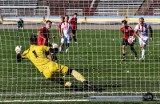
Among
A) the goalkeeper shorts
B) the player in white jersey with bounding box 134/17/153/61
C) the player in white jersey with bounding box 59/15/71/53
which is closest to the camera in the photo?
the goalkeeper shorts

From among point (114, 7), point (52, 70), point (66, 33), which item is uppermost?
point (114, 7)

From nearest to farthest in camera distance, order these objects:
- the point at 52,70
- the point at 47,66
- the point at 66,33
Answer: the point at 52,70
the point at 47,66
the point at 66,33

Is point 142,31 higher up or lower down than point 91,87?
higher up

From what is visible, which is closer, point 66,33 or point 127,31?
point 127,31

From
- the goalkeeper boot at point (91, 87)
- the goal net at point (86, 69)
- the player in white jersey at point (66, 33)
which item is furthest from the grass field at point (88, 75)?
the player in white jersey at point (66, 33)

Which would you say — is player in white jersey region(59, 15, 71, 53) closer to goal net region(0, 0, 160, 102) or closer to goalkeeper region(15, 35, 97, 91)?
goal net region(0, 0, 160, 102)

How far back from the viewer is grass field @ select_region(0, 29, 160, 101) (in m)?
12.0

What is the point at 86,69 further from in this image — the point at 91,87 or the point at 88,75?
the point at 91,87

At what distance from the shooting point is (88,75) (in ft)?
49.0

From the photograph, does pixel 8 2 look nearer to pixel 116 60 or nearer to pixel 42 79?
pixel 42 79

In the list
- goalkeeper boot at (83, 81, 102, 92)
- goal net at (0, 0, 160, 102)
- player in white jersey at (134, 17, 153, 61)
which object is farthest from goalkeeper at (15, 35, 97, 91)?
player in white jersey at (134, 17, 153, 61)

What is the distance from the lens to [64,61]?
18.0 metres

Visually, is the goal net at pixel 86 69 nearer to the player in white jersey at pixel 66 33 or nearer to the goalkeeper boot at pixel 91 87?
the goalkeeper boot at pixel 91 87

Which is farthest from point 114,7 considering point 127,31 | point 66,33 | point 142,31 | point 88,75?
point 66,33
